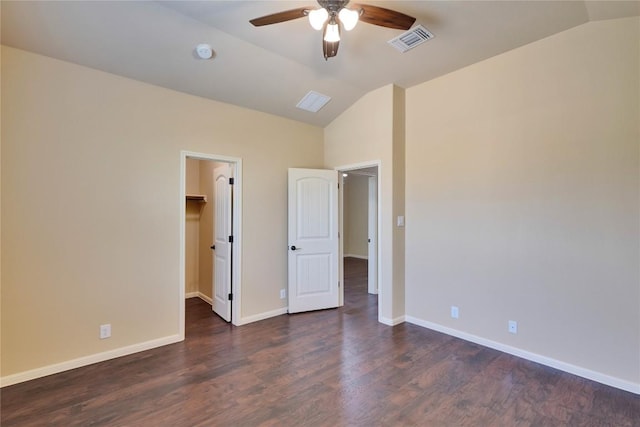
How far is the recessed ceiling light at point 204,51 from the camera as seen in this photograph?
9.46 ft

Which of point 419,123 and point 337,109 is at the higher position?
point 337,109

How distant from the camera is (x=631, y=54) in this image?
8.06ft

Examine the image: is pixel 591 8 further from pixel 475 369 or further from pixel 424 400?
pixel 424 400

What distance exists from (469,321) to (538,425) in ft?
4.59

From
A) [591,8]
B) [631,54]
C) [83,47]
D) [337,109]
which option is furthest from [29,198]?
[631,54]

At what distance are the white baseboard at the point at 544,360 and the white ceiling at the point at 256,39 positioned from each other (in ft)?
9.54

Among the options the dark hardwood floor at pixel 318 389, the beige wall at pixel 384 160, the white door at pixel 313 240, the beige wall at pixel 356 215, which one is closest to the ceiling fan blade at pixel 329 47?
the beige wall at pixel 384 160

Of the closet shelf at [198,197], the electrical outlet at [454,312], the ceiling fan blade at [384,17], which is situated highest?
the ceiling fan blade at [384,17]

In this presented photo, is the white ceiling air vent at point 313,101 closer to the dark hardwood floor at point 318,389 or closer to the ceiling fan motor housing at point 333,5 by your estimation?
the ceiling fan motor housing at point 333,5

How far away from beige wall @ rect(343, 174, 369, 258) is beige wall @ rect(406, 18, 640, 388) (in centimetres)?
579

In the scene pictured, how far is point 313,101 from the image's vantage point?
407 cm

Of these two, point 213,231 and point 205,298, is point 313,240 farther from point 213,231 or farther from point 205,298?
point 205,298

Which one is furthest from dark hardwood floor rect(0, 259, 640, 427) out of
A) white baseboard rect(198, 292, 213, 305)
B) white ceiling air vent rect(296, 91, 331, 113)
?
white ceiling air vent rect(296, 91, 331, 113)

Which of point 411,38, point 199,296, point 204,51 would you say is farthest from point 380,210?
point 199,296
